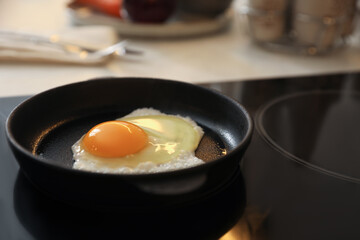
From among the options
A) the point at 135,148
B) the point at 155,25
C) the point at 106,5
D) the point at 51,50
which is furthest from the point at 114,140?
the point at 106,5

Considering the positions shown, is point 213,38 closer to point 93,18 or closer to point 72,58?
point 93,18

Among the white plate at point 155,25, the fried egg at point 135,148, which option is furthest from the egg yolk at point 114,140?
the white plate at point 155,25

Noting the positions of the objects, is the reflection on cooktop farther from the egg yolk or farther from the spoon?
the spoon

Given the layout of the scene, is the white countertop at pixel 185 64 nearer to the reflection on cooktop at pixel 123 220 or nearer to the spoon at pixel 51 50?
the spoon at pixel 51 50

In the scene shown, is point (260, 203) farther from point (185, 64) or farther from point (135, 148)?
point (185, 64)

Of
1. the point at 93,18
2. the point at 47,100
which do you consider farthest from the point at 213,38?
the point at 47,100

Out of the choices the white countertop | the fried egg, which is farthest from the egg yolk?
the white countertop
